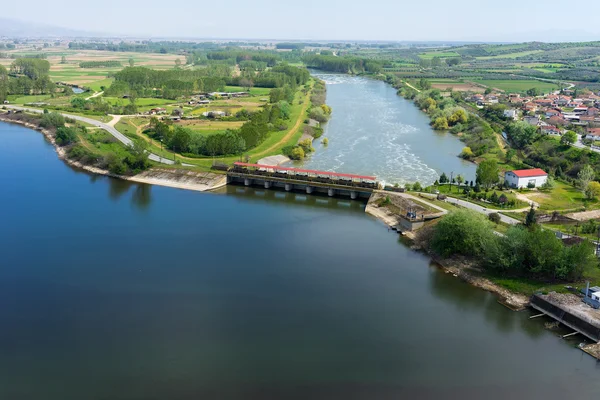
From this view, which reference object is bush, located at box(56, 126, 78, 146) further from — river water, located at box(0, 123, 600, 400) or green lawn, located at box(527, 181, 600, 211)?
green lawn, located at box(527, 181, 600, 211)

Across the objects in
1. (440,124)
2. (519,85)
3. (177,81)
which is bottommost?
(440,124)

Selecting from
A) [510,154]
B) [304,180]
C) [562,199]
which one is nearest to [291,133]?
[304,180]

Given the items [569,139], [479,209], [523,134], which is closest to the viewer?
[479,209]

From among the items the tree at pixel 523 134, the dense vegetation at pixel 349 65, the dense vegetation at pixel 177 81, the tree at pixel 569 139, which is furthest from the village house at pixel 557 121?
the dense vegetation at pixel 349 65

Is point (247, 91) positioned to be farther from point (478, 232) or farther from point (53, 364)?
point (53, 364)

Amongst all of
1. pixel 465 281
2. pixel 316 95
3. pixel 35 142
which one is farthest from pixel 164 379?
pixel 316 95

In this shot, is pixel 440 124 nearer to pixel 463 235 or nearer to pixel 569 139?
pixel 569 139

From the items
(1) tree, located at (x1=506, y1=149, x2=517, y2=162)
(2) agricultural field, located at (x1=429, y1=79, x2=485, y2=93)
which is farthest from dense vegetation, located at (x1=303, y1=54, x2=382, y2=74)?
(1) tree, located at (x1=506, y1=149, x2=517, y2=162)
